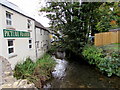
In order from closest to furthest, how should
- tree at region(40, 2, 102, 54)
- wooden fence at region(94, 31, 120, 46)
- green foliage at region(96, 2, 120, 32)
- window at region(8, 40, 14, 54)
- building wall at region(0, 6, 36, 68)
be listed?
1. building wall at region(0, 6, 36, 68)
2. window at region(8, 40, 14, 54)
3. green foliage at region(96, 2, 120, 32)
4. wooden fence at region(94, 31, 120, 46)
5. tree at region(40, 2, 102, 54)

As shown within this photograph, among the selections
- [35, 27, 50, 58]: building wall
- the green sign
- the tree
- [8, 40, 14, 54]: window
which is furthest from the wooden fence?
[8, 40, 14, 54]: window

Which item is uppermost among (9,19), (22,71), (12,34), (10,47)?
(9,19)

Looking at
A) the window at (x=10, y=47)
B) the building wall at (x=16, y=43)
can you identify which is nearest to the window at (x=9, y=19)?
the building wall at (x=16, y=43)

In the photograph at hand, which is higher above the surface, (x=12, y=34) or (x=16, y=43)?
(x=12, y=34)

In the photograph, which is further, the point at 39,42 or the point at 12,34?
the point at 39,42

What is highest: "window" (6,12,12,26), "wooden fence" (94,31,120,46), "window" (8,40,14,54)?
"window" (6,12,12,26)

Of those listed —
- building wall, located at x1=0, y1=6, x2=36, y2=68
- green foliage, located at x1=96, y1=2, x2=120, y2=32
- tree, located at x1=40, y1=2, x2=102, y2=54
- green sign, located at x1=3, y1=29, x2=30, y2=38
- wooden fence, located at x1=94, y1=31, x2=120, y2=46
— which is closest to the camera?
building wall, located at x1=0, y1=6, x2=36, y2=68

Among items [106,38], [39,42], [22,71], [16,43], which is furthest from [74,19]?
[22,71]

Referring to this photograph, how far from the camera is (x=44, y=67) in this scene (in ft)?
28.5

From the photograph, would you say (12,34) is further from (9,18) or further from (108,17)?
(108,17)

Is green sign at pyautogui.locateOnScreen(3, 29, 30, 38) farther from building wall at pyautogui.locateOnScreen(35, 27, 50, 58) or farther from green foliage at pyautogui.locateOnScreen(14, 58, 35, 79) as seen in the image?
building wall at pyautogui.locateOnScreen(35, 27, 50, 58)

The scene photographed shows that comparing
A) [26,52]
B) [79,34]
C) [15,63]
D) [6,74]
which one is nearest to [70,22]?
[79,34]

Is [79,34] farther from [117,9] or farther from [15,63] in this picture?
[15,63]

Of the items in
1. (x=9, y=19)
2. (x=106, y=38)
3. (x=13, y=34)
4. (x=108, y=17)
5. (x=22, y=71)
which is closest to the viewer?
(x=9, y=19)
